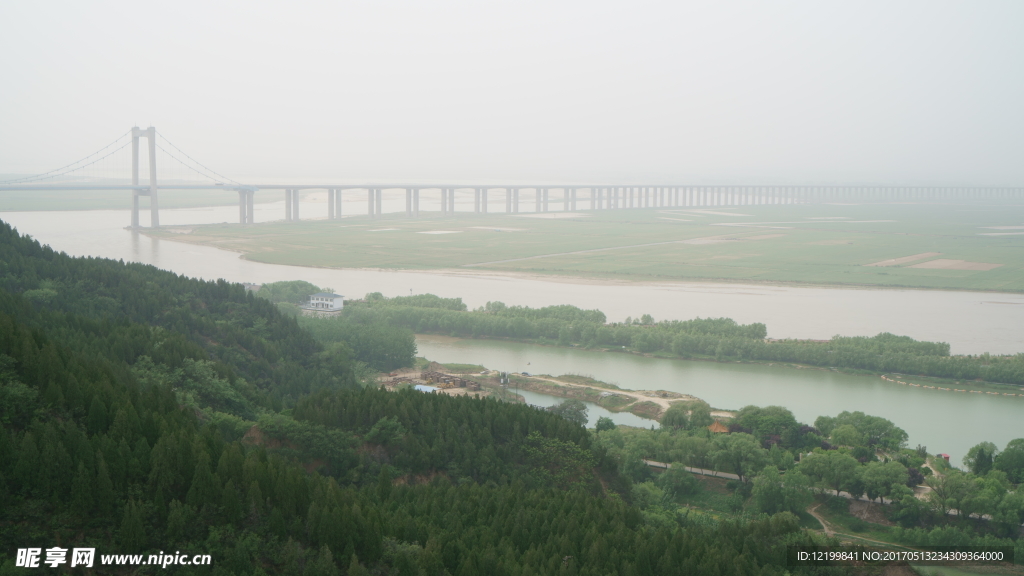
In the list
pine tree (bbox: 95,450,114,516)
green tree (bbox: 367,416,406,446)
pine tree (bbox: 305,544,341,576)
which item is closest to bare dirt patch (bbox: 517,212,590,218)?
green tree (bbox: 367,416,406,446)

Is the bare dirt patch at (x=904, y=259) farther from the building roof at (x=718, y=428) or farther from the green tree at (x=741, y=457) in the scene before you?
→ the green tree at (x=741, y=457)

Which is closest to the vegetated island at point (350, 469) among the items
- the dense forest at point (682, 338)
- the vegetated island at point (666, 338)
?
the vegetated island at point (666, 338)

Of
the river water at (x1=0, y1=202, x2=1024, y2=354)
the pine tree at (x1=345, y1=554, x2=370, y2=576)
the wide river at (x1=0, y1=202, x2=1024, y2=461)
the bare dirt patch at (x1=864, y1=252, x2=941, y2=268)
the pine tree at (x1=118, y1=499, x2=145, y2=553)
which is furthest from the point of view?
the bare dirt patch at (x1=864, y1=252, x2=941, y2=268)

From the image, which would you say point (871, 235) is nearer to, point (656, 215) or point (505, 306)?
point (656, 215)

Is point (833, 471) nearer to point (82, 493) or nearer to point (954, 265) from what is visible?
point (82, 493)

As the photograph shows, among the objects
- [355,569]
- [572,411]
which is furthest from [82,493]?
[572,411]

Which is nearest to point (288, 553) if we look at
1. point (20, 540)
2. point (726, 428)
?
point (20, 540)

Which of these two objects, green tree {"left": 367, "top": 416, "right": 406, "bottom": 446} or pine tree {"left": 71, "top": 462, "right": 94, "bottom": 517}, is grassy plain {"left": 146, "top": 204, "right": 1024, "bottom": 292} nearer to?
green tree {"left": 367, "top": 416, "right": 406, "bottom": 446}
